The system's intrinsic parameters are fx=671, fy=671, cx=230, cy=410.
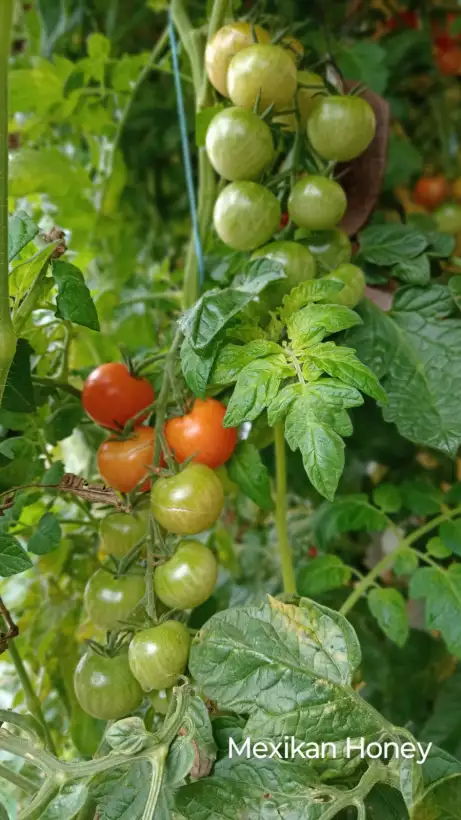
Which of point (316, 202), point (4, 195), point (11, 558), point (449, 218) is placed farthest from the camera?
point (449, 218)

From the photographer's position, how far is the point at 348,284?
54 cm

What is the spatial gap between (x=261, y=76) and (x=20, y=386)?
31cm

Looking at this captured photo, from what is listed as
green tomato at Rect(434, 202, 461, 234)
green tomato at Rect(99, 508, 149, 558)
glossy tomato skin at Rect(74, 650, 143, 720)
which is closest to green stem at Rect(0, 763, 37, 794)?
glossy tomato skin at Rect(74, 650, 143, 720)

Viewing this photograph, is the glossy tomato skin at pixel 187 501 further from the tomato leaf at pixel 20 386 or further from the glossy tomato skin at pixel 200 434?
the tomato leaf at pixel 20 386

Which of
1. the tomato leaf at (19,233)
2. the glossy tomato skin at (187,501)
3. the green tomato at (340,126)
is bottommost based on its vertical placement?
the glossy tomato skin at (187,501)

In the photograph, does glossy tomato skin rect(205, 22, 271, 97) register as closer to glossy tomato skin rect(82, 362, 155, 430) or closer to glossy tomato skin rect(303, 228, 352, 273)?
glossy tomato skin rect(303, 228, 352, 273)

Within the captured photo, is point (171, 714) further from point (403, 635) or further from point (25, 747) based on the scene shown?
point (403, 635)

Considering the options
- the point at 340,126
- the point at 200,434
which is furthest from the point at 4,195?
the point at 340,126

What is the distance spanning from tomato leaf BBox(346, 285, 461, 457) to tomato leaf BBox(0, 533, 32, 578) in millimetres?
297

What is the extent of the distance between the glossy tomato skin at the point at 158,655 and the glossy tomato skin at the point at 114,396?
0.59 ft

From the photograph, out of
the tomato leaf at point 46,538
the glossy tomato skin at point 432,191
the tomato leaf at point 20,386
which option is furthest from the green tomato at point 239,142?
the glossy tomato skin at point 432,191

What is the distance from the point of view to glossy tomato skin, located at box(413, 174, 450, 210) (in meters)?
1.06

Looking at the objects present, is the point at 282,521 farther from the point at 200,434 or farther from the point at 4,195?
the point at 4,195

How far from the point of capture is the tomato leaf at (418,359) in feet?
1.77
